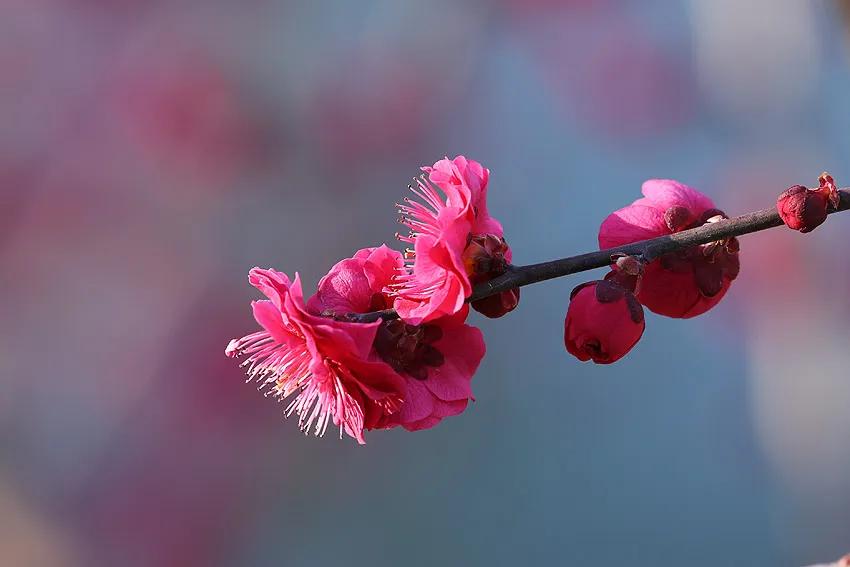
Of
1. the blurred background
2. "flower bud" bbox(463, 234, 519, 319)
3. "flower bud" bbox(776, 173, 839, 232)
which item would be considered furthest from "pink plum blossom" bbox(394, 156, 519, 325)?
the blurred background

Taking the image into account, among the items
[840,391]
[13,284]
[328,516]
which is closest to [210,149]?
[13,284]

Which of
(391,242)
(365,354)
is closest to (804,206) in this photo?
(365,354)

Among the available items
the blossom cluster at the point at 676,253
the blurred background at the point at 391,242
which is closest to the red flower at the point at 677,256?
the blossom cluster at the point at 676,253

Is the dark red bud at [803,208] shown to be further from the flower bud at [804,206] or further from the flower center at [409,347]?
the flower center at [409,347]

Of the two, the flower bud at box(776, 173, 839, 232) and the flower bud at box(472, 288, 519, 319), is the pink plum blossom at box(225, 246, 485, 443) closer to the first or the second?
the flower bud at box(472, 288, 519, 319)

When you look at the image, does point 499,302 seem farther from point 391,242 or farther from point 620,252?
point 391,242

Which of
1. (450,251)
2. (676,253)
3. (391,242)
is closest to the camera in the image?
(450,251)
